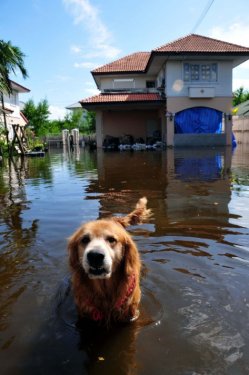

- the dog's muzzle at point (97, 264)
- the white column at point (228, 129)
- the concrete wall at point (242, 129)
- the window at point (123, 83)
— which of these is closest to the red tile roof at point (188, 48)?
the window at point (123, 83)

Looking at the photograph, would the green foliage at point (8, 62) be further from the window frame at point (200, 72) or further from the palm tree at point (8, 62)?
the window frame at point (200, 72)

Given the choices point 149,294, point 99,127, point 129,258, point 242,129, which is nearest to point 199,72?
point 242,129

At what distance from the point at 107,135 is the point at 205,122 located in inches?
379

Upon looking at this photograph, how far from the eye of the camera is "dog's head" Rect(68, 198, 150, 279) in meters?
2.94

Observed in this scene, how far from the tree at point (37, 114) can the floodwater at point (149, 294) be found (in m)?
48.9

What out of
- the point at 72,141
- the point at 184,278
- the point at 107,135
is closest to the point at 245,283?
the point at 184,278

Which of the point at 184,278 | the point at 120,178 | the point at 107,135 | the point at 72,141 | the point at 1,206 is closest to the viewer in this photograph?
the point at 184,278

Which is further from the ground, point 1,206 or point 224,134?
point 224,134

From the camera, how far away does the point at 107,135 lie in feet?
114

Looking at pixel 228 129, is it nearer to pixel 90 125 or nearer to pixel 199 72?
pixel 199 72

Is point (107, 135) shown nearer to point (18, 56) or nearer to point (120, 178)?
point (18, 56)

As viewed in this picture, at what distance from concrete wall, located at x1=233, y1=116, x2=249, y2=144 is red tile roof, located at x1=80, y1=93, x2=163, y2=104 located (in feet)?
30.7

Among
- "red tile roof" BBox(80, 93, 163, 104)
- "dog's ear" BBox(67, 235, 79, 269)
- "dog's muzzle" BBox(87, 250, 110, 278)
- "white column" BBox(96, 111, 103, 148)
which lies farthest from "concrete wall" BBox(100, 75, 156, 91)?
"dog's muzzle" BBox(87, 250, 110, 278)

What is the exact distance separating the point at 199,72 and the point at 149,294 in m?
27.4
